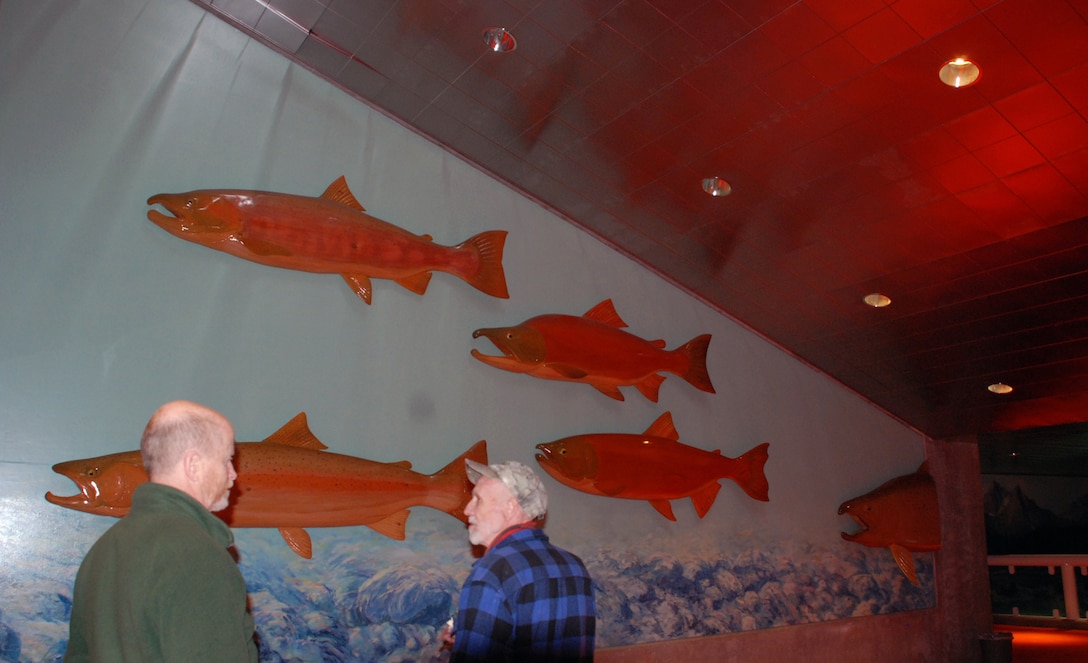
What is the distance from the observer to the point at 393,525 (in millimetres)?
3871

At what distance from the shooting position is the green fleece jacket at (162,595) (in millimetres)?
1436

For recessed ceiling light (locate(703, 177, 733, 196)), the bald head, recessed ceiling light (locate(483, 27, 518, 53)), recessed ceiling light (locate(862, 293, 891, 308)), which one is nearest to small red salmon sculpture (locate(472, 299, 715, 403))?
recessed ceiling light (locate(703, 177, 733, 196))

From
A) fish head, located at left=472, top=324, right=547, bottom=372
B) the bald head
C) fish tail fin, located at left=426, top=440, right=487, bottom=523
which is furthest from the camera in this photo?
fish head, located at left=472, top=324, right=547, bottom=372

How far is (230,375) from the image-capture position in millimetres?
3641

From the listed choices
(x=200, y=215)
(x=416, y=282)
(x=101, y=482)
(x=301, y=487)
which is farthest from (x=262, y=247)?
(x=101, y=482)

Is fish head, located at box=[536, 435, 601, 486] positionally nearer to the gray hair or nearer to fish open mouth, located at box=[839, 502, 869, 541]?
fish open mouth, located at box=[839, 502, 869, 541]

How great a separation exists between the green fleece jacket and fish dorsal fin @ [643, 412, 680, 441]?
11.9ft

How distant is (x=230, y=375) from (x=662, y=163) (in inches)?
97.0

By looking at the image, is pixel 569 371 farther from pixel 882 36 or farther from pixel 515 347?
pixel 882 36

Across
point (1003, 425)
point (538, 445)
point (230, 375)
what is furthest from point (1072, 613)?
point (230, 375)

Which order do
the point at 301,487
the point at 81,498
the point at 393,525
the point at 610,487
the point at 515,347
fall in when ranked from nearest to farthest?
the point at 81,498 < the point at 301,487 < the point at 393,525 < the point at 515,347 < the point at 610,487

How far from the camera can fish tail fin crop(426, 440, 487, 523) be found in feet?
13.0

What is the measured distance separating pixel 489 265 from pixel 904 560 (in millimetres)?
4207

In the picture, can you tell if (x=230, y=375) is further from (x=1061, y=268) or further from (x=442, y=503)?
(x=1061, y=268)
